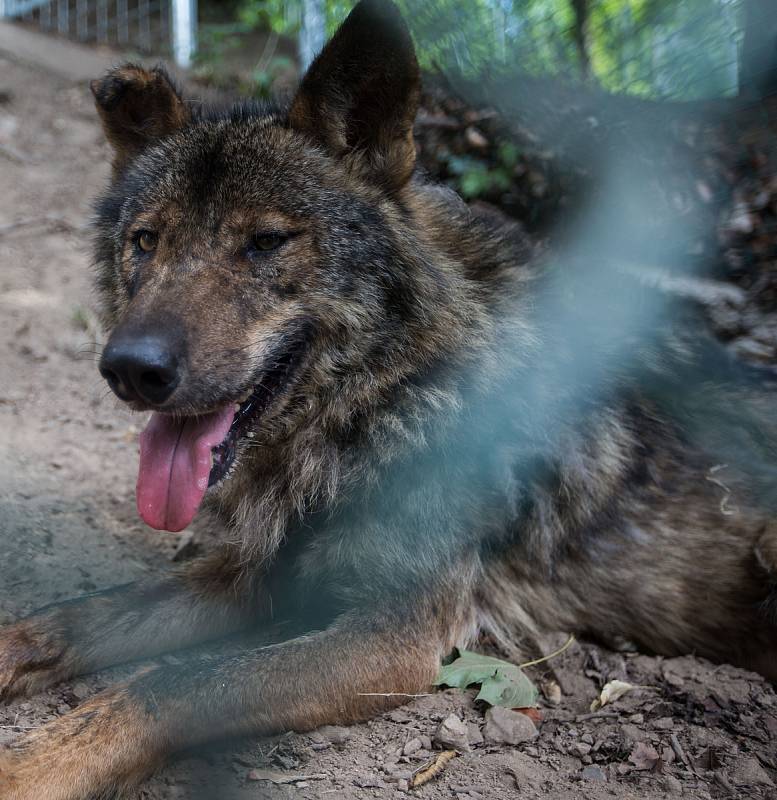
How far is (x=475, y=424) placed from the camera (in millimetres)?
3092

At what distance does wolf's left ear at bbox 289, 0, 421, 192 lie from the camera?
2.79m

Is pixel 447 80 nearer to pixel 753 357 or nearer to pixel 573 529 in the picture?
→ pixel 753 357

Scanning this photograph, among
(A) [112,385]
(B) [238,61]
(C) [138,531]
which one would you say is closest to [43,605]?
(C) [138,531]

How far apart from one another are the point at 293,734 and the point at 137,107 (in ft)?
7.94

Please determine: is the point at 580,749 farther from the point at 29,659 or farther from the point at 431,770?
the point at 29,659

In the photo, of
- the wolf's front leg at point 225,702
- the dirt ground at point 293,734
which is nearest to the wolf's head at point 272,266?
the wolf's front leg at point 225,702

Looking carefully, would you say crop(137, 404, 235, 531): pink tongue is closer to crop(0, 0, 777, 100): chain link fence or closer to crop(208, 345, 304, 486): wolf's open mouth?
crop(208, 345, 304, 486): wolf's open mouth

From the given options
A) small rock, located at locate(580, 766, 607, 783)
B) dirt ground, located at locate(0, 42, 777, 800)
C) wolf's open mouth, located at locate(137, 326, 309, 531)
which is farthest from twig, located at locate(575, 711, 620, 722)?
wolf's open mouth, located at locate(137, 326, 309, 531)

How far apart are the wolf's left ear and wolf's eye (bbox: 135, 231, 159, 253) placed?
647 mm

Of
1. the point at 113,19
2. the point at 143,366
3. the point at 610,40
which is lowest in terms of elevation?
the point at 143,366

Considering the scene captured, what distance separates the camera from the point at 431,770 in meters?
2.55

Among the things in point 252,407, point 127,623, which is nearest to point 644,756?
point 252,407

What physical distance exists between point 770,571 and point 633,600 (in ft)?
1.68

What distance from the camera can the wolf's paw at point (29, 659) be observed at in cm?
284
